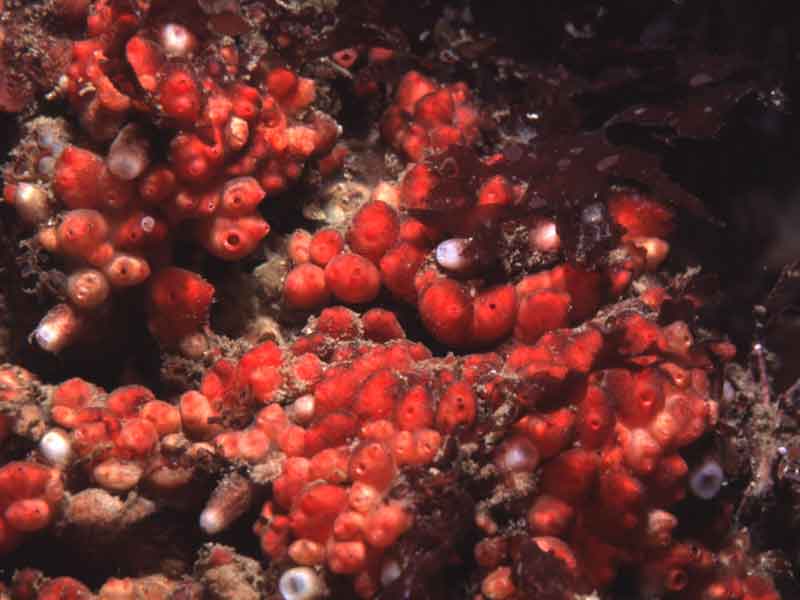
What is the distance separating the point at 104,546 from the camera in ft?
8.56

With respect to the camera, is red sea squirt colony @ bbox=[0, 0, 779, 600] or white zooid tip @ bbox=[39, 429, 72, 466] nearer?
red sea squirt colony @ bbox=[0, 0, 779, 600]

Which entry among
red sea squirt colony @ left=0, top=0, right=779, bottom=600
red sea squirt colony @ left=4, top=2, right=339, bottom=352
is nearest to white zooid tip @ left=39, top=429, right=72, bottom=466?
red sea squirt colony @ left=0, top=0, right=779, bottom=600

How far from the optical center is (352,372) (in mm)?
2377

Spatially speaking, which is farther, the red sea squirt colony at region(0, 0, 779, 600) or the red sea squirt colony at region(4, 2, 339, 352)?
the red sea squirt colony at region(4, 2, 339, 352)

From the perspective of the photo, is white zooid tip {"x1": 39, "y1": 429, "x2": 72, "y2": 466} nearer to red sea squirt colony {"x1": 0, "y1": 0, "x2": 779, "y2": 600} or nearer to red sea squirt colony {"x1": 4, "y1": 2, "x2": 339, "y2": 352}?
red sea squirt colony {"x1": 0, "y1": 0, "x2": 779, "y2": 600}

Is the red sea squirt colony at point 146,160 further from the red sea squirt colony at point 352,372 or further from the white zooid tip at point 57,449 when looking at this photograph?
the white zooid tip at point 57,449

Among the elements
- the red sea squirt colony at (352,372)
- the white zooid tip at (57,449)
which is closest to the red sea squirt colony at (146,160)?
the red sea squirt colony at (352,372)

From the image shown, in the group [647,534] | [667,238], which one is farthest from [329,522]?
[667,238]

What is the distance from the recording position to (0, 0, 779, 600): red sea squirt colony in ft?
7.26

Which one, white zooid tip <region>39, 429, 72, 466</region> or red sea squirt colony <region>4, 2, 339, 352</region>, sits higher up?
red sea squirt colony <region>4, 2, 339, 352</region>

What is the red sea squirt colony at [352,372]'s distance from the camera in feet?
7.26

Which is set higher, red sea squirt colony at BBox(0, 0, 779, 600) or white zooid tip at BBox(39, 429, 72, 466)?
red sea squirt colony at BBox(0, 0, 779, 600)

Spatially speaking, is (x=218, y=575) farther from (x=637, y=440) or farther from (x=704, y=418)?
(x=704, y=418)

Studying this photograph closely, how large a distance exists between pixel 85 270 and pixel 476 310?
1.41 m
